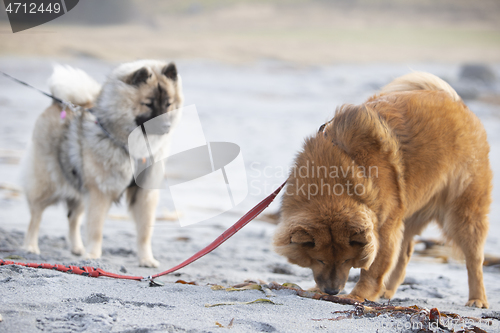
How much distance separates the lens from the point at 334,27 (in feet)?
114

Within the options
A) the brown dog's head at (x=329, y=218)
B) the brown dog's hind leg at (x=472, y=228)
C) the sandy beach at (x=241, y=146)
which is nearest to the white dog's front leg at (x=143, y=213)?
the sandy beach at (x=241, y=146)

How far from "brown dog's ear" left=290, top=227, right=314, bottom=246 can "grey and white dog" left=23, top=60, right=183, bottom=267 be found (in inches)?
75.0

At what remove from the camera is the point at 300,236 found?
8.22 feet

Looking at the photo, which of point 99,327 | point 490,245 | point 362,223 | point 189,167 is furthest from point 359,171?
point 189,167

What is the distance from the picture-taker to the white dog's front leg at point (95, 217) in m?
4.00

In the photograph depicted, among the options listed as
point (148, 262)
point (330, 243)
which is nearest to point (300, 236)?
point (330, 243)

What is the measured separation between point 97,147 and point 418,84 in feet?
9.65

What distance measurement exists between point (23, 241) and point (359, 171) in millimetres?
3526

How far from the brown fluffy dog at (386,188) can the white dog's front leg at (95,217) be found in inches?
81.8

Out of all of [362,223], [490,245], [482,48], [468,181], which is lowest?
[490,245]

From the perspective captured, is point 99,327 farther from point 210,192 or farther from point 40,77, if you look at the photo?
point 40,77

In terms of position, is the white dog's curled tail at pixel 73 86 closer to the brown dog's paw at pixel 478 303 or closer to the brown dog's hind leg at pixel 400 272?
the brown dog's hind leg at pixel 400 272

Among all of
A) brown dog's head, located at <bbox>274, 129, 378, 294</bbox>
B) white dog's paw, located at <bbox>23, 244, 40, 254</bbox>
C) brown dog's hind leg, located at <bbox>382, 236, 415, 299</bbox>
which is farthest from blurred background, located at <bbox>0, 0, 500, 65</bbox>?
brown dog's head, located at <bbox>274, 129, 378, 294</bbox>

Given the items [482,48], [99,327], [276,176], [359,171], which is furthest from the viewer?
[482,48]
